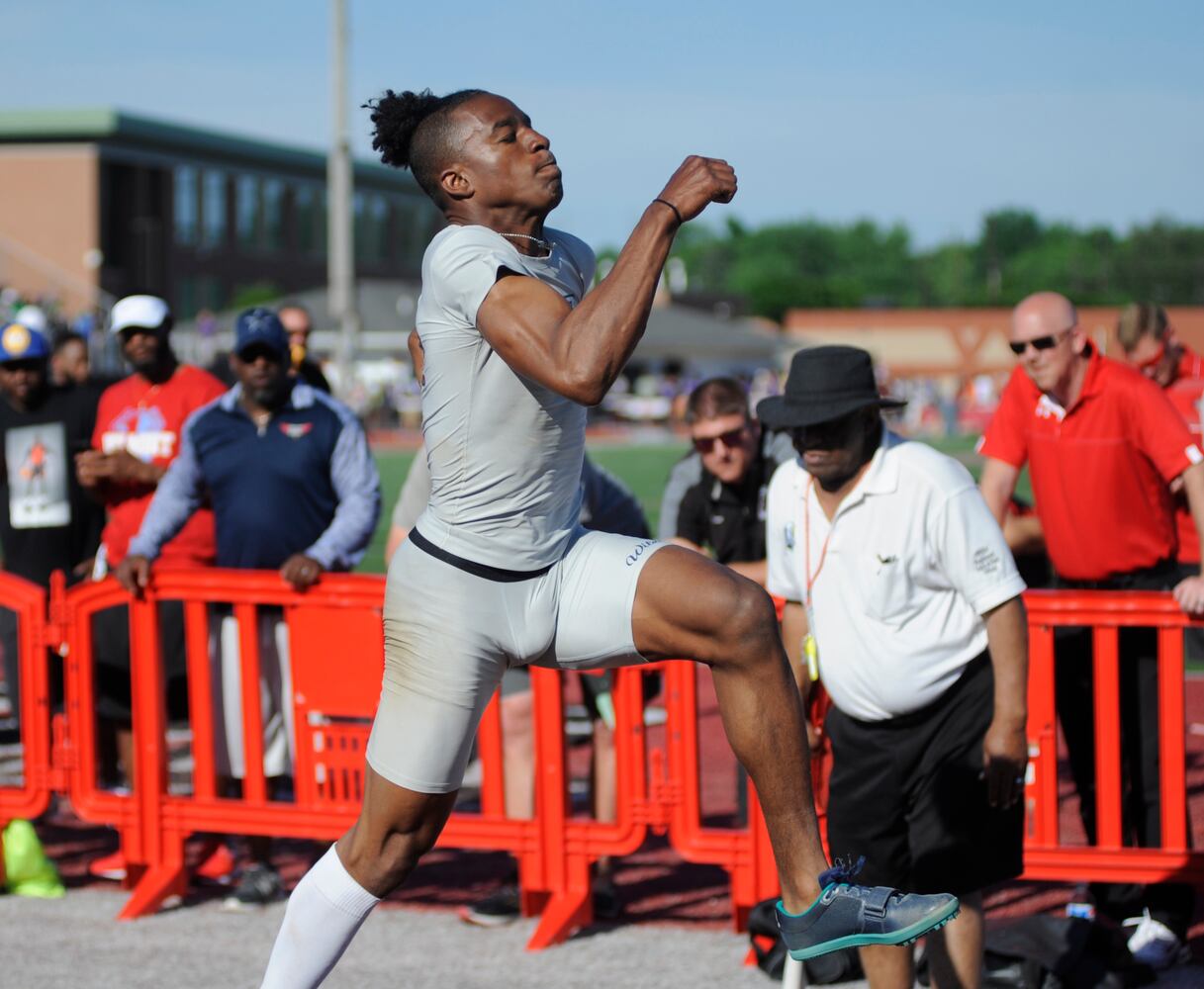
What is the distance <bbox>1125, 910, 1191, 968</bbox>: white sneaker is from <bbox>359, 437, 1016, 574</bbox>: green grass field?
38.6 ft

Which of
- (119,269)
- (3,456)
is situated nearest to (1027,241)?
(119,269)

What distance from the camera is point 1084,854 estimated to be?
5941 mm

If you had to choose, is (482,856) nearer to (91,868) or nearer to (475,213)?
(91,868)

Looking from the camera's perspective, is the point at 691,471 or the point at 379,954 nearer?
the point at 379,954

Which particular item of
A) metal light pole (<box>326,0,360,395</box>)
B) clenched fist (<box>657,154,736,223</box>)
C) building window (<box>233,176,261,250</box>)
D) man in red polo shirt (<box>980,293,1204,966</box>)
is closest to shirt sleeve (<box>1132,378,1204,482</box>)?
man in red polo shirt (<box>980,293,1204,966</box>)

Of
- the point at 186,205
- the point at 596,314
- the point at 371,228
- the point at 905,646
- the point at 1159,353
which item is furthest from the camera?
the point at 371,228

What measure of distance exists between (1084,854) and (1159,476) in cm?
138

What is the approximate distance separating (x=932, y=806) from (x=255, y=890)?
301 centimetres

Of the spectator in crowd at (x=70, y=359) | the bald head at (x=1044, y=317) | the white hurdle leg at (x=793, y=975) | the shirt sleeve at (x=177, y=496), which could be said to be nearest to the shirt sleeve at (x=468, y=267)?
the white hurdle leg at (x=793, y=975)

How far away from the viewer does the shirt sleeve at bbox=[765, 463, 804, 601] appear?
4996mm

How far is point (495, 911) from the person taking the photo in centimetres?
652

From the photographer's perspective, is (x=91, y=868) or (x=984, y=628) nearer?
(x=984, y=628)

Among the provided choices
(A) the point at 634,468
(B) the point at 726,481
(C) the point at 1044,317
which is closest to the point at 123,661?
(B) the point at 726,481

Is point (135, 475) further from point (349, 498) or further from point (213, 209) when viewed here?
point (213, 209)
